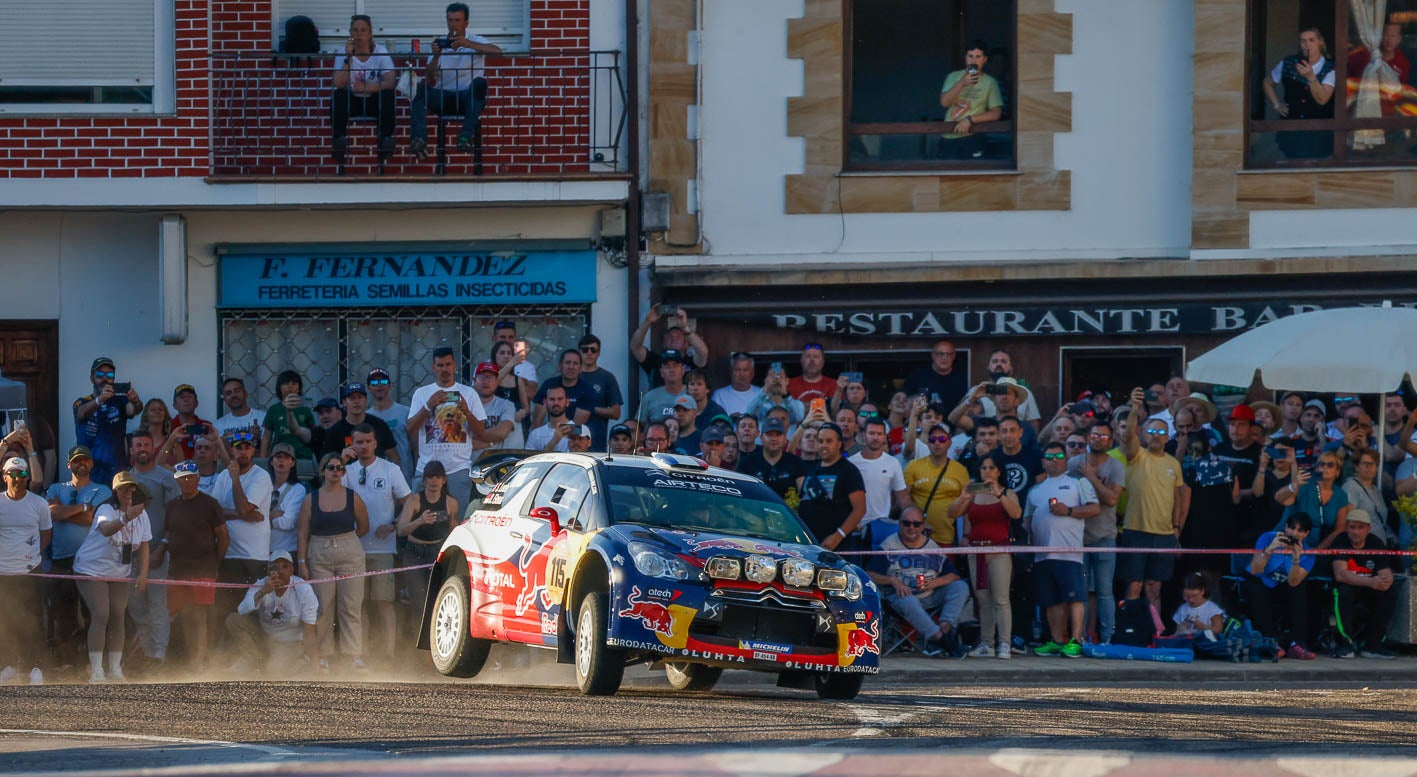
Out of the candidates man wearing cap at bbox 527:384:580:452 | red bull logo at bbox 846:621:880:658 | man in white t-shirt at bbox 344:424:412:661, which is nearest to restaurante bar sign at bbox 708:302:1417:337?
man wearing cap at bbox 527:384:580:452

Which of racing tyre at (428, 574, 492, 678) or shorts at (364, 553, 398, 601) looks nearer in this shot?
racing tyre at (428, 574, 492, 678)

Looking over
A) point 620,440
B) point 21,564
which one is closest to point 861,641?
point 620,440

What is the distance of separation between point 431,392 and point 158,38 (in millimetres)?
5272

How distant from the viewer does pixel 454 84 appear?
19672mm

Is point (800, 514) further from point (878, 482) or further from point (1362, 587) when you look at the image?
point (1362, 587)

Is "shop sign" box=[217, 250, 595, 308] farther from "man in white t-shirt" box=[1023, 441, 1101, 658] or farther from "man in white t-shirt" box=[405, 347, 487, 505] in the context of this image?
"man in white t-shirt" box=[1023, 441, 1101, 658]

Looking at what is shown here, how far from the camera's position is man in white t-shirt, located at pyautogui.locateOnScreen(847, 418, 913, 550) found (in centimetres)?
1677

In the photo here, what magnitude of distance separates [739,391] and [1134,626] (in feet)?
13.6

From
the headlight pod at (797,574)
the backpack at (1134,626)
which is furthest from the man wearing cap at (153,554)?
the backpack at (1134,626)

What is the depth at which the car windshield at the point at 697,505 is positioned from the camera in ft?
41.5

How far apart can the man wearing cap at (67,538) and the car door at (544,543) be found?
4.93 m

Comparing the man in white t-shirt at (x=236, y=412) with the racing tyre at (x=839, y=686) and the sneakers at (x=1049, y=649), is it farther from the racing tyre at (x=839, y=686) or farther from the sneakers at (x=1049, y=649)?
the racing tyre at (x=839, y=686)

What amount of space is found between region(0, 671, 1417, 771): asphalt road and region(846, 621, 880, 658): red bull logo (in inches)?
12.6

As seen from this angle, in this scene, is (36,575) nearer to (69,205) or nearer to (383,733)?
(69,205)
